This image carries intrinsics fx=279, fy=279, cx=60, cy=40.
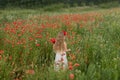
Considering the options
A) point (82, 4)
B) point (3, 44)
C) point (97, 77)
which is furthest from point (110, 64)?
point (82, 4)

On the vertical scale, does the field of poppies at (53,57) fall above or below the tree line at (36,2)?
below

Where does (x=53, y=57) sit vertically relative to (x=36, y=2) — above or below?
below

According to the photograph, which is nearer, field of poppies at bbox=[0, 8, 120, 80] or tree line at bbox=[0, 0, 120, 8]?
field of poppies at bbox=[0, 8, 120, 80]

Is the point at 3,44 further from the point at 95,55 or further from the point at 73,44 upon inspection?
the point at 95,55

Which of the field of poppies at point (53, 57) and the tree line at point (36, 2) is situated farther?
the tree line at point (36, 2)

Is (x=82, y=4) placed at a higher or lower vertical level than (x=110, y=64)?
higher

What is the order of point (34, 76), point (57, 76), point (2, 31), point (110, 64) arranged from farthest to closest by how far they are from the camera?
point (2, 31) < point (110, 64) < point (34, 76) < point (57, 76)

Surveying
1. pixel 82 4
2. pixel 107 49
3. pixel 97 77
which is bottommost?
pixel 97 77

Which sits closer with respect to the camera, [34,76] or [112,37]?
[34,76]

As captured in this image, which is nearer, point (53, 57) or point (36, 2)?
point (53, 57)

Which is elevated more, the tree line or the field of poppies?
the tree line

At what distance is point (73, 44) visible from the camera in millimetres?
6590

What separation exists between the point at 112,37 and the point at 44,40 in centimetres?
186

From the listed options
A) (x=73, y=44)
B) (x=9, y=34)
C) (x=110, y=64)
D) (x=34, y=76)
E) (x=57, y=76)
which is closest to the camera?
(x=57, y=76)
